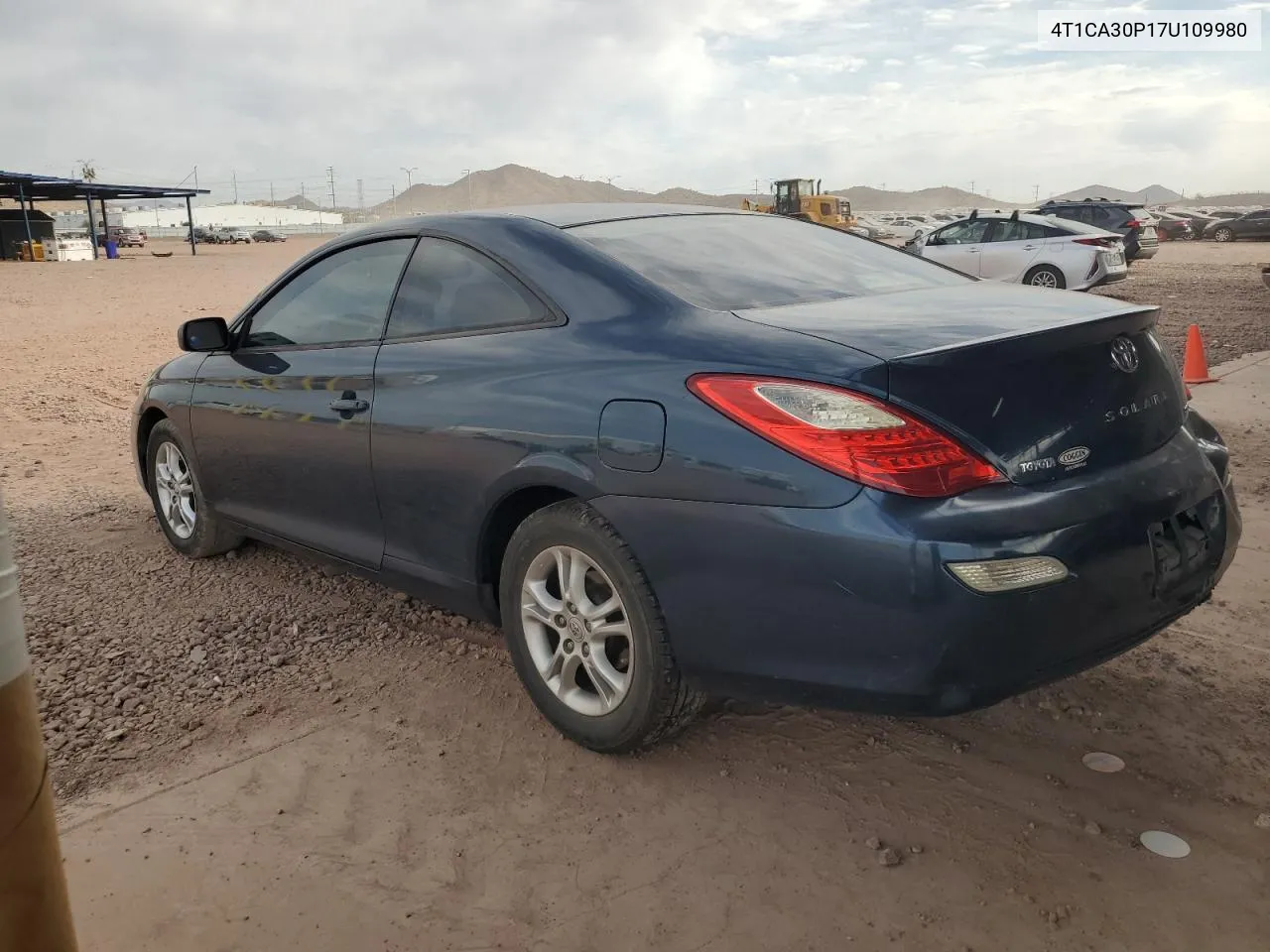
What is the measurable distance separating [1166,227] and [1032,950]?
146 ft

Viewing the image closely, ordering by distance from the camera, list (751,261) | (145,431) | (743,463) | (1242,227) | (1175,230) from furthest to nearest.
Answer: (1175,230), (1242,227), (145,431), (751,261), (743,463)

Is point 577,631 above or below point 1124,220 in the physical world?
below

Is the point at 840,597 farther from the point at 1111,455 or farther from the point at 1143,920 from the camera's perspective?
the point at 1143,920

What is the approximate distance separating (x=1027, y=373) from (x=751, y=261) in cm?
111

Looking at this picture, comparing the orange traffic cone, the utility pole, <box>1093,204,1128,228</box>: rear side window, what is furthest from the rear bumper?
<box>1093,204,1128,228</box>: rear side window

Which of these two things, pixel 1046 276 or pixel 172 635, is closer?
pixel 172 635

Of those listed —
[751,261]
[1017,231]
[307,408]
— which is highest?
[1017,231]

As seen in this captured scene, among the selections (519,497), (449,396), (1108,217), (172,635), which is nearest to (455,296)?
(449,396)

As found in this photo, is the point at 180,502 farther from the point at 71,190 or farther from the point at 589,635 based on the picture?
the point at 71,190

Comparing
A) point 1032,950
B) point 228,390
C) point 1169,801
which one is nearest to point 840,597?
point 1032,950

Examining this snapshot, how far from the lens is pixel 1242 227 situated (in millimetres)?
39188

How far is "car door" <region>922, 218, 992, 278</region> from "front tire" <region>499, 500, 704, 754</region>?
15.9 metres

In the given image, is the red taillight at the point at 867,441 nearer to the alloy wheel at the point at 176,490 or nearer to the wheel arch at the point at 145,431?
the alloy wheel at the point at 176,490

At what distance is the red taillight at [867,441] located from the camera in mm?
2277
